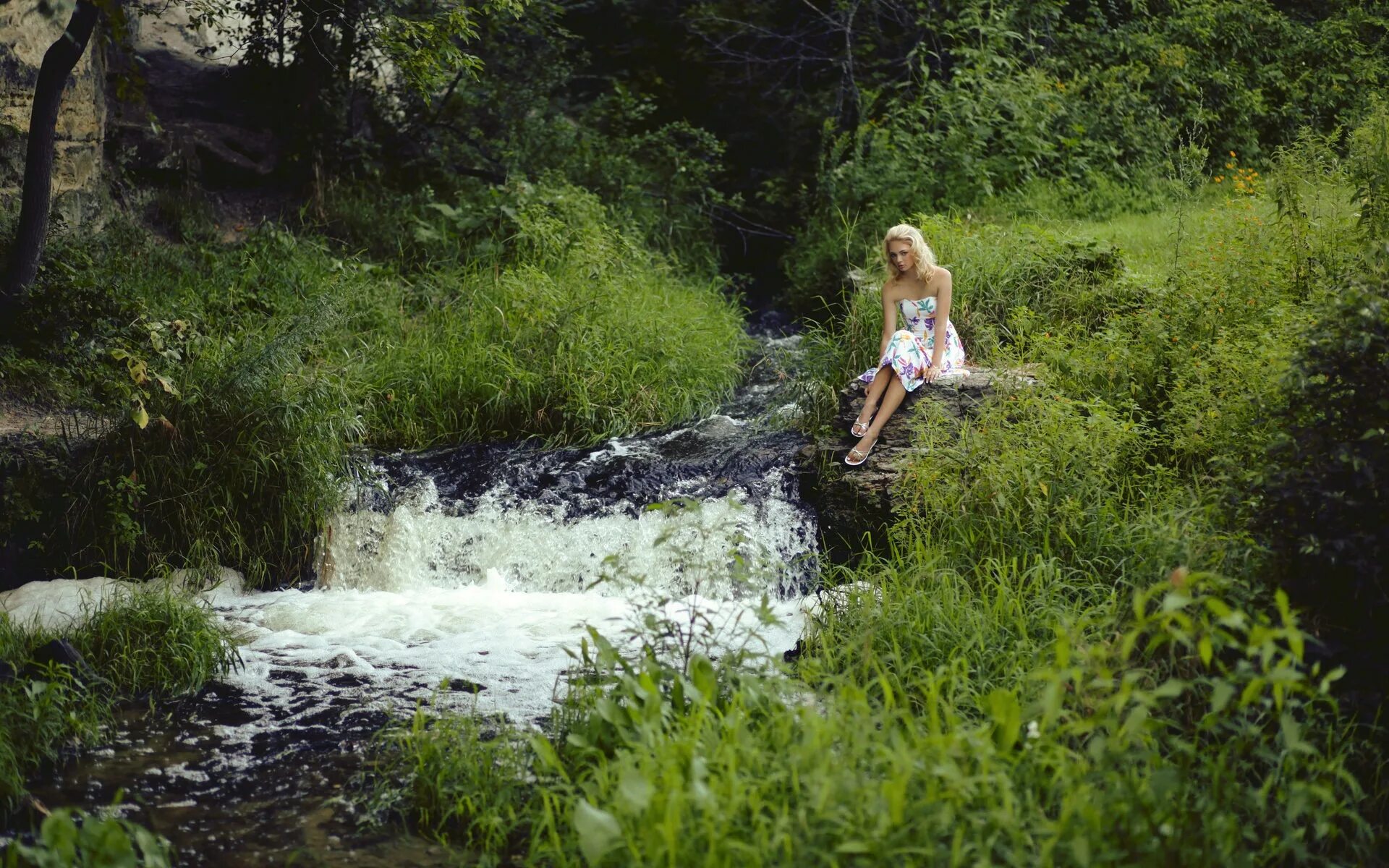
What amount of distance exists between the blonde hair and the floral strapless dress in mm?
203

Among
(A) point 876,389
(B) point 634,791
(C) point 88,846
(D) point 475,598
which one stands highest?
(A) point 876,389

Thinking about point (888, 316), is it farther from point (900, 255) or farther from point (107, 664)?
point (107, 664)

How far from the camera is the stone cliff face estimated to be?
920 cm

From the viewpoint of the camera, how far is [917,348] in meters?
7.40

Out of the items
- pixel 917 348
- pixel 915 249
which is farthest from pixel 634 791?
pixel 915 249

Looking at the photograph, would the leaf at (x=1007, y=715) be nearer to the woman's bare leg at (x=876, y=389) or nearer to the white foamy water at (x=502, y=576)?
the white foamy water at (x=502, y=576)

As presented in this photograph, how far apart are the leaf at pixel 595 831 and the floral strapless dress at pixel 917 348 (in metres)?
4.59

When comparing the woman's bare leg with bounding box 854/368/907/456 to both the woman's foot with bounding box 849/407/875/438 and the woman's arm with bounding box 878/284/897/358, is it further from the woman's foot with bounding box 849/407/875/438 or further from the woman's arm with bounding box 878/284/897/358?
the woman's arm with bounding box 878/284/897/358

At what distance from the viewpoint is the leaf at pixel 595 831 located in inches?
127

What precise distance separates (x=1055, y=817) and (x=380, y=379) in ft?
21.3

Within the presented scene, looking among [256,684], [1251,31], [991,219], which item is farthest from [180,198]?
[1251,31]

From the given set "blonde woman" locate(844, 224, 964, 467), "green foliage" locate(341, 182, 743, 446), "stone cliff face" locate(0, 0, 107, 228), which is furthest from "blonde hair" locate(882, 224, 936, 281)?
"stone cliff face" locate(0, 0, 107, 228)

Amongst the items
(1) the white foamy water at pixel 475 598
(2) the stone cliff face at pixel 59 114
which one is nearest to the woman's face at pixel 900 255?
(1) the white foamy water at pixel 475 598

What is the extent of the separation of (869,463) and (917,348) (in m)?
0.88
